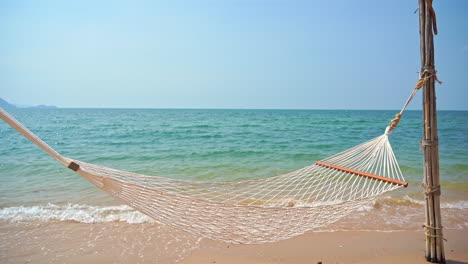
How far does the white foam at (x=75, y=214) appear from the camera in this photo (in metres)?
3.24

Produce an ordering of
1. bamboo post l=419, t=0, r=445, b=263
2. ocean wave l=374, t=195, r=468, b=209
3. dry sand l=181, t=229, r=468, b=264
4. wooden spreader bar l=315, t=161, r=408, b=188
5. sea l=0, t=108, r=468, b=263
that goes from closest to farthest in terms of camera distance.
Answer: bamboo post l=419, t=0, r=445, b=263 → wooden spreader bar l=315, t=161, r=408, b=188 → dry sand l=181, t=229, r=468, b=264 → sea l=0, t=108, r=468, b=263 → ocean wave l=374, t=195, r=468, b=209

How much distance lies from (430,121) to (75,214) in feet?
Result: 11.0

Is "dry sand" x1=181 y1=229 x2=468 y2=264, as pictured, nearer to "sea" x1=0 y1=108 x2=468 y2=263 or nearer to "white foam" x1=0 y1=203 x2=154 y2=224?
"sea" x1=0 y1=108 x2=468 y2=263

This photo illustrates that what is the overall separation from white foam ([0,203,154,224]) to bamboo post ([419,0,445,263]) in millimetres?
2412

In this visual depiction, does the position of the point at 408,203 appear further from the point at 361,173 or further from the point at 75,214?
the point at 75,214

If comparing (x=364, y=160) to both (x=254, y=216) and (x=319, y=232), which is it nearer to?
(x=319, y=232)

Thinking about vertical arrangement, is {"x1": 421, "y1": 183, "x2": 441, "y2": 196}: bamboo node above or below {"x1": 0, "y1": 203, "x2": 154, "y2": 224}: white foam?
above

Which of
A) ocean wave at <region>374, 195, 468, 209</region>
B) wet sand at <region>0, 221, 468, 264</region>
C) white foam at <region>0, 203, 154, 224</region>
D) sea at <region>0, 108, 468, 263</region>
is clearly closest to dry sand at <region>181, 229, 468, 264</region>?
wet sand at <region>0, 221, 468, 264</region>

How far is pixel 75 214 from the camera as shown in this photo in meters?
3.36

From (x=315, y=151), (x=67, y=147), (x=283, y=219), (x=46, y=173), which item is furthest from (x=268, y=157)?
(x=67, y=147)

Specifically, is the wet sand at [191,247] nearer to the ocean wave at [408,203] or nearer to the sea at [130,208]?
the sea at [130,208]

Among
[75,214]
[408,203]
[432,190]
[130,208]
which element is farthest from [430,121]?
[75,214]

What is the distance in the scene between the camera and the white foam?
128 inches

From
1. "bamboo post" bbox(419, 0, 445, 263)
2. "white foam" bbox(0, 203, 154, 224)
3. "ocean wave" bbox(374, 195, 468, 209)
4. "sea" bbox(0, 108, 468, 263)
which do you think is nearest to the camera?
"bamboo post" bbox(419, 0, 445, 263)
